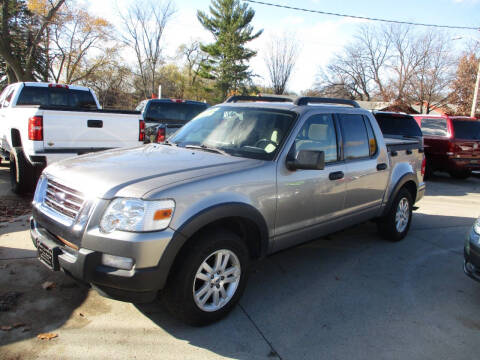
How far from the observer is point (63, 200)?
2.92 meters

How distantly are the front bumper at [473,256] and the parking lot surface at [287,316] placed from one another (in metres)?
0.36

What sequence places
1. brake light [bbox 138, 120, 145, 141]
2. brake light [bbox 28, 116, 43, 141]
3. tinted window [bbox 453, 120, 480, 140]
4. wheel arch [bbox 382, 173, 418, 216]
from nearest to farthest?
wheel arch [bbox 382, 173, 418, 216] < brake light [bbox 28, 116, 43, 141] < brake light [bbox 138, 120, 145, 141] < tinted window [bbox 453, 120, 480, 140]

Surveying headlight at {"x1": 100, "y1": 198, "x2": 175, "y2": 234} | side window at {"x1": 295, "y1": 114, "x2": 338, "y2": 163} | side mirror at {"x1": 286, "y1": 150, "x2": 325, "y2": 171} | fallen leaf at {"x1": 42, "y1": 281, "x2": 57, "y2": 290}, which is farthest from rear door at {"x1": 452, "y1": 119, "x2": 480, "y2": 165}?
fallen leaf at {"x1": 42, "y1": 281, "x2": 57, "y2": 290}

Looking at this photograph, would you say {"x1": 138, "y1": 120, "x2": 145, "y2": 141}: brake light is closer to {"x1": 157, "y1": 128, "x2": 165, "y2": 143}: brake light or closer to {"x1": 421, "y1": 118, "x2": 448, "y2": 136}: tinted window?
{"x1": 157, "y1": 128, "x2": 165, "y2": 143}: brake light

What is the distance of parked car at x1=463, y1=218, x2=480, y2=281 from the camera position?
11.7 feet

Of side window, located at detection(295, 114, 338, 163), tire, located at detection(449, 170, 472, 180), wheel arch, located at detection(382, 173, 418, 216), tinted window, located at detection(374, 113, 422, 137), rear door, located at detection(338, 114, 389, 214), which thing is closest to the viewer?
side window, located at detection(295, 114, 338, 163)

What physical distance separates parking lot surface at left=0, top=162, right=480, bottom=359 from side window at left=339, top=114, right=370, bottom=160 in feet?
4.46

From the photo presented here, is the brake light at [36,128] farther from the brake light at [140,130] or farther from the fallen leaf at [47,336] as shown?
the fallen leaf at [47,336]

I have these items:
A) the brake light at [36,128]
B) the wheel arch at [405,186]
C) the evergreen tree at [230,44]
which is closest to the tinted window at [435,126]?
the wheel arch at [405,186]

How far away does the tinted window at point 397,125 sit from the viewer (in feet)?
28.5

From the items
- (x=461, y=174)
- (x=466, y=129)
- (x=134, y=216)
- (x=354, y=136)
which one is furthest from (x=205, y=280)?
(x=461, y=174)

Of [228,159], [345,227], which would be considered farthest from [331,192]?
[228,159]

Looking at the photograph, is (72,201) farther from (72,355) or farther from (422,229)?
(422,229)

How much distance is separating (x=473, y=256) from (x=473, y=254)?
0.02m
